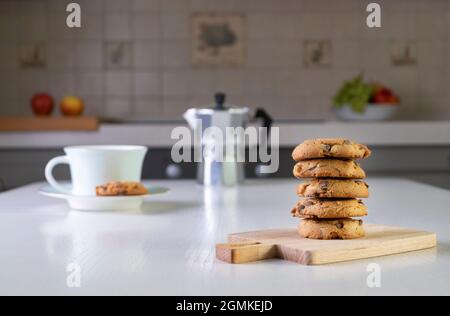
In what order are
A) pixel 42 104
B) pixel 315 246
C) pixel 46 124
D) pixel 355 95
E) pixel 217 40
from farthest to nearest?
pixel 217 40
pixel 42 104
pixel 355 95
pixel 46 124
pixel 315 246

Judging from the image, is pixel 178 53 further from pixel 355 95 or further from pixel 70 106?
pixel 355 95

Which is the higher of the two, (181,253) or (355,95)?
(355,95)

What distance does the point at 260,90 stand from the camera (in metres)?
3.43

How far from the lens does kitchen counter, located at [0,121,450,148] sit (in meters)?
2.85

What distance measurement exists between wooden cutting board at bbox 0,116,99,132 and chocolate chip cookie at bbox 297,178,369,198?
2142mm

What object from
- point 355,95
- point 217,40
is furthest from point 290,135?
point 217,40

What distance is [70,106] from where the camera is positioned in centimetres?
313

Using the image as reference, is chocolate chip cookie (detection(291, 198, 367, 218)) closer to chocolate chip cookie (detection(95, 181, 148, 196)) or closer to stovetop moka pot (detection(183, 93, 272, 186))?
chocolate chip cookie (detection(95, 181, 148, 196))

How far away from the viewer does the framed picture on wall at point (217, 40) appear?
11.2ft

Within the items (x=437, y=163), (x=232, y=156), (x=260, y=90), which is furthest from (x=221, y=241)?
(x=260, y=90)

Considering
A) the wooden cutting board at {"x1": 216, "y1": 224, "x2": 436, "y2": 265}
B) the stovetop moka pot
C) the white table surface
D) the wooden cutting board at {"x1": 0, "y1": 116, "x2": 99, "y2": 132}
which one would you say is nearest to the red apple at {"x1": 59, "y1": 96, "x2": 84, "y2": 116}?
the wooden cutting board at {"x1": 0, "y1": 116, "x2": 99, "y2": 132}

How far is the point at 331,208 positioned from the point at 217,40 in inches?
106

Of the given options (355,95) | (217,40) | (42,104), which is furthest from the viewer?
(217,40)

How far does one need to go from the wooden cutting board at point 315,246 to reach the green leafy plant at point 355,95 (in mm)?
2241
